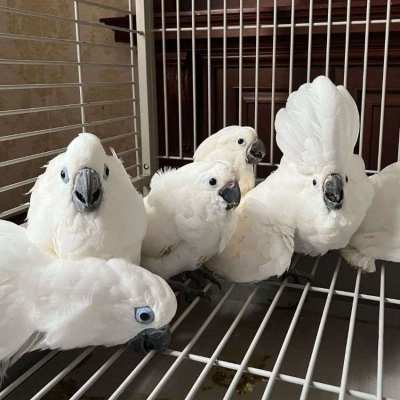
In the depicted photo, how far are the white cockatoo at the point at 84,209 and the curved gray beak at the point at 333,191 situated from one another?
1.05ft

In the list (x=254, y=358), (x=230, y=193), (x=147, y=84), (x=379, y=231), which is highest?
(x=147, y=84)

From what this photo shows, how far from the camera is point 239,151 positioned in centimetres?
98

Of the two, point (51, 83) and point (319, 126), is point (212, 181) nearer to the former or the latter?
point (319, 126)

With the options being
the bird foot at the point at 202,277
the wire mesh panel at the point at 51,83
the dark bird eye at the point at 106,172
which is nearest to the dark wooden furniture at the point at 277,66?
the wire mesh panel at the point at 51,83

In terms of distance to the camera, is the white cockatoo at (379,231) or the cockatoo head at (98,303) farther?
the white cockatoo at (379,231)

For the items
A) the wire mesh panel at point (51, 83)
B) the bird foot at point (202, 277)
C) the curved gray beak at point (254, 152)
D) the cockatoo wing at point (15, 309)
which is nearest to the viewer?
the cockatoo wing at point (15, 309)

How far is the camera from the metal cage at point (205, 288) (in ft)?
2.10

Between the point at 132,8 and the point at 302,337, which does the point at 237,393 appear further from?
the point at 132,8

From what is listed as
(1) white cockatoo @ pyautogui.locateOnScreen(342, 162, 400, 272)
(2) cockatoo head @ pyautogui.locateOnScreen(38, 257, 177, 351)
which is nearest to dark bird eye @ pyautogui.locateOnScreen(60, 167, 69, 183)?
(2) cockatoo head @ pyautogui.locateOnScreen(38, 257, 177, 351)

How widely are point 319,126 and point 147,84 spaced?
1.53 ft

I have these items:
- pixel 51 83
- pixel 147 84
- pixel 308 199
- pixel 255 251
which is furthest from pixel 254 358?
pixel 51 83

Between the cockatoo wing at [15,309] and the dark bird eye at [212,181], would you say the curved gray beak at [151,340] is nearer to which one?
the cockatoo wing at [15,309]

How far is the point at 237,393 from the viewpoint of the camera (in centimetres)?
64

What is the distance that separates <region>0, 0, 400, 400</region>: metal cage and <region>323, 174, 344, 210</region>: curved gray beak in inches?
5.2
